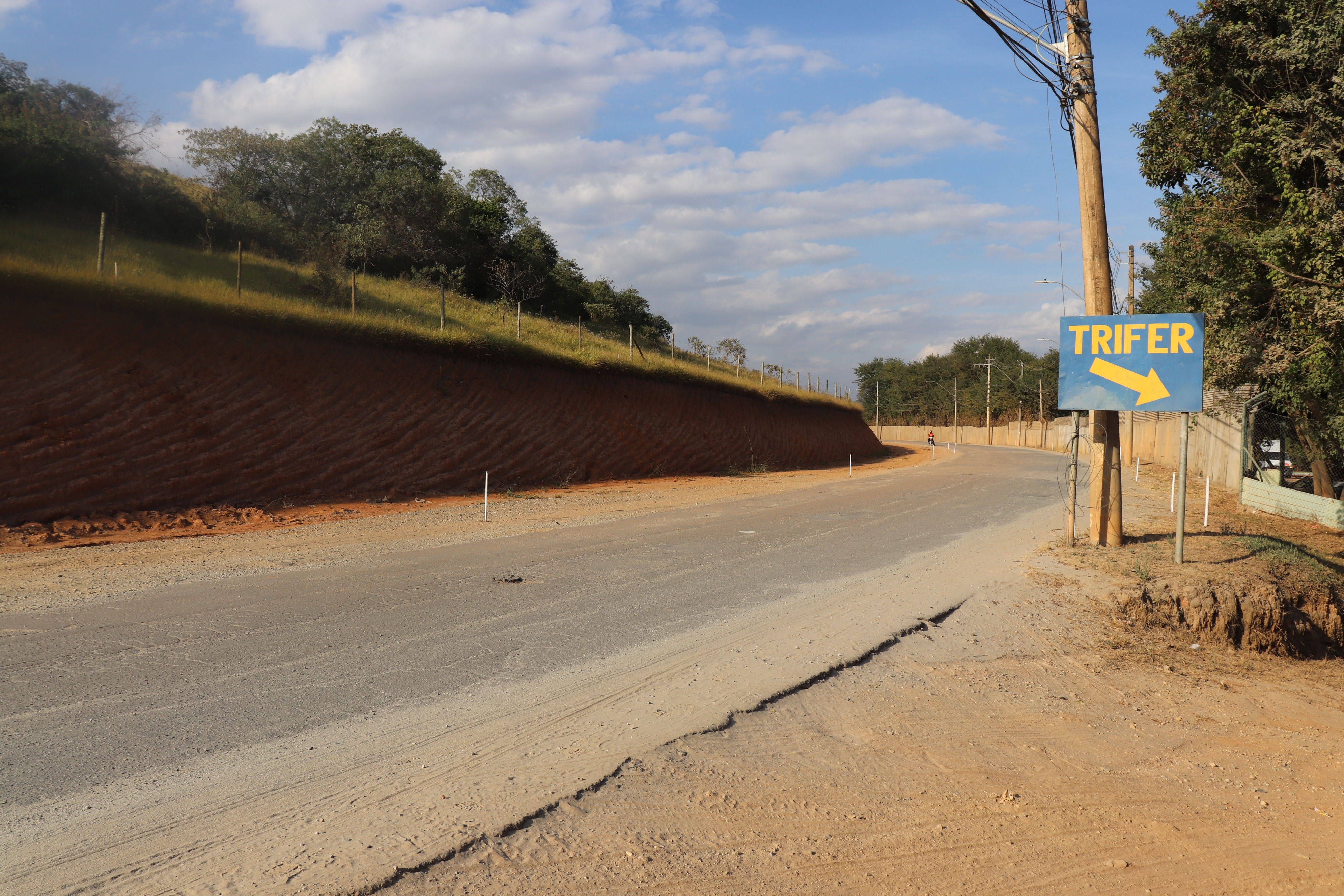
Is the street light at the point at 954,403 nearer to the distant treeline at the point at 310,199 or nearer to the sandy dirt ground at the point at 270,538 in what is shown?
the distant treeline at the point at 310,199

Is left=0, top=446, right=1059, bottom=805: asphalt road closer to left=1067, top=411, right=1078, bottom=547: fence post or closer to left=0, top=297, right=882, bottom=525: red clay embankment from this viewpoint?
left=1067, top=411, right=1078, bottom=547: fence post

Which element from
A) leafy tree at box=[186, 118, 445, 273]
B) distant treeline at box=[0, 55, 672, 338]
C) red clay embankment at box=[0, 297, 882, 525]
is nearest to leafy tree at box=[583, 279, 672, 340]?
distant treeline at box=[0, 55, 672, 338]

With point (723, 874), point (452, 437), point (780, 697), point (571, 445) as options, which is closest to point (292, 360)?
point (452, 437)

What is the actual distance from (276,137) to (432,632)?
4419 cm

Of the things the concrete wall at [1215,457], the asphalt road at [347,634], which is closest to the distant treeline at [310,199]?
the asphalt road at [347,634]

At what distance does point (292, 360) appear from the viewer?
19.0 metres

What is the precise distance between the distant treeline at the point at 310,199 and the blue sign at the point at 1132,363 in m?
24.7

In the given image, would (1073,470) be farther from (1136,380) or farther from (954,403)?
(954,403)

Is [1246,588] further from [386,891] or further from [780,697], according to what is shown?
[386,891]

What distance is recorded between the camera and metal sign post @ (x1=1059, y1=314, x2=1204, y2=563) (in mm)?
10055

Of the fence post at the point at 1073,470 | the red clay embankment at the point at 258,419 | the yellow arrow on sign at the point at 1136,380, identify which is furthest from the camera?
the red clay embankment at the point at 258,419

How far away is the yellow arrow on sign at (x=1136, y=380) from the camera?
1035 centimetres

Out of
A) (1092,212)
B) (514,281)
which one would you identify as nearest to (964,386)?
(514,281)

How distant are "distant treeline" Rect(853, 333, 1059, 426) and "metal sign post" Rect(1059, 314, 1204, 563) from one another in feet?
219
